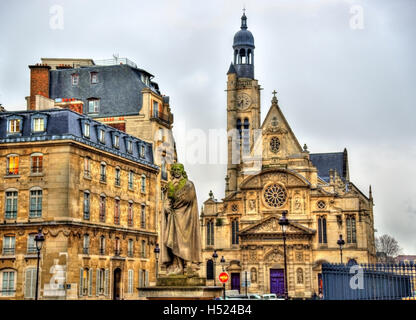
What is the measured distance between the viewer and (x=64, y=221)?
3491 centimetres

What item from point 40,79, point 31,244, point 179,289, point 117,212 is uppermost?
point 40,79

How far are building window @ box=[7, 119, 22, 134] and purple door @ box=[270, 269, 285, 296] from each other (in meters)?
30.0

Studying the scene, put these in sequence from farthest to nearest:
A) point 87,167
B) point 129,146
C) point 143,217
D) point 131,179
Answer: point 143,217 → point 129,146 → point 131,179 → point 87,167

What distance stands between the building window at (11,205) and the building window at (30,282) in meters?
3.21

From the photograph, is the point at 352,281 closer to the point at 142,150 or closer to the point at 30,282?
the point at 30,282

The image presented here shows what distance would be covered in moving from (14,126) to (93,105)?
453 inches

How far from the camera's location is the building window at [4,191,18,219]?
35.9m

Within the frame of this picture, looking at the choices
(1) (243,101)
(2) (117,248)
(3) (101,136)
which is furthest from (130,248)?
(1) (243,101)

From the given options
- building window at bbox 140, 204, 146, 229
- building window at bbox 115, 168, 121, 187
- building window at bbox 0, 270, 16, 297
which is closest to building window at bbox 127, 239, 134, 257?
building window at bbox 140, 204, 146, 229

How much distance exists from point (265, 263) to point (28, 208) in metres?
28.9

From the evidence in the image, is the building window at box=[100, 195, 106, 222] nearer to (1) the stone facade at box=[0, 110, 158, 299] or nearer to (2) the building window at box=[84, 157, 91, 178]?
(1) the stone facade at box=[0, 110, 158, 299]

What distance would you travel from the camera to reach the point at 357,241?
189ft

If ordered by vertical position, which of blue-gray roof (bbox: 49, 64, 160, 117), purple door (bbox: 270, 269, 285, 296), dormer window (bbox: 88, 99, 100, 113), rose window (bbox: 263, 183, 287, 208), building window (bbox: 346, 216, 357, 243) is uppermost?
blue-gray roof (bbox: 49, 64, 160, 117)

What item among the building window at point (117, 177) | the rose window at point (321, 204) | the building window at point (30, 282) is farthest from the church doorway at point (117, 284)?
the rose window at point (321, 204)
